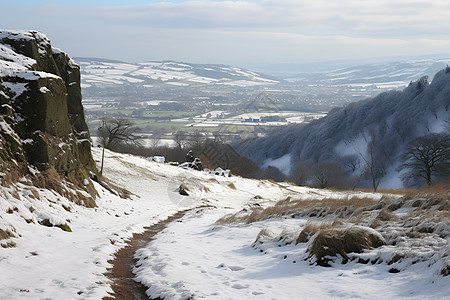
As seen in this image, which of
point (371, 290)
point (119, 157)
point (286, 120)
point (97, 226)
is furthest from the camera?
point (286, 120)

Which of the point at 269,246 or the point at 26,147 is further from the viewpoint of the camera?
the point at 26,147

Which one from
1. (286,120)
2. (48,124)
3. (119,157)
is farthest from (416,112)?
(48,124)

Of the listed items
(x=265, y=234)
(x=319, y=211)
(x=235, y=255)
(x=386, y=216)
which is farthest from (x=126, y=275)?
(x=319, y=211)

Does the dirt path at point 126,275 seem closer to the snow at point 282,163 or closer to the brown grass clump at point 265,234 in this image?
the brown grass clump at point 265,234

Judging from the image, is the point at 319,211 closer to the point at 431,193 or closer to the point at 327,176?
the point at 431,193

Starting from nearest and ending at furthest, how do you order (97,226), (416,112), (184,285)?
(184,285)
(97,226)
(416,112)

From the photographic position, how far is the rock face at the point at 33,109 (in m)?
17.2

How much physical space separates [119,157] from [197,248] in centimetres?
3875

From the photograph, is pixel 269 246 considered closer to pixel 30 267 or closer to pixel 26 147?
pixel 30 267

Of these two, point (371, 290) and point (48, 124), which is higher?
point (48, 124)

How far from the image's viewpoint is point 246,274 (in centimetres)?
926

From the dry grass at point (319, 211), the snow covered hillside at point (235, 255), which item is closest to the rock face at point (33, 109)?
the snow covered hillside at point (235, 255)

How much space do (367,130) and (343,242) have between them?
13665 centimetres

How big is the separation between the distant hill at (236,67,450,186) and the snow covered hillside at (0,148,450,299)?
91.9 meters
